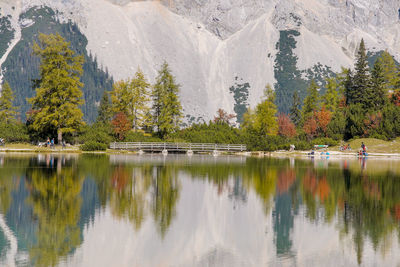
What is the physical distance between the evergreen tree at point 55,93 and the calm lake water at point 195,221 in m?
31.5

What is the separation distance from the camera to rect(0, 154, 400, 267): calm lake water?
16.8 meters

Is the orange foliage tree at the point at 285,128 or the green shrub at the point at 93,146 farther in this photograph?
the orange foliage tree at the point at 285,128

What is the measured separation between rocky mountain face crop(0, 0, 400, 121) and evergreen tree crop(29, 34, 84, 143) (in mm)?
93056

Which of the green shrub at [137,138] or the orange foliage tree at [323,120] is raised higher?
the orange foliage tree at [323,120]

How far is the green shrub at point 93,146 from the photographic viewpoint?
66.1 meters

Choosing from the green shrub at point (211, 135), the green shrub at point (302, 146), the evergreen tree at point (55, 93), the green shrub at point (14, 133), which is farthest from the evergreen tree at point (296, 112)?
the green shrub at point (14, 133)

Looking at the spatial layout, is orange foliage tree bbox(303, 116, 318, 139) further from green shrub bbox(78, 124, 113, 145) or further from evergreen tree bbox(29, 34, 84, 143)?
evergreen tree bbox(29, 34, 84, 143)

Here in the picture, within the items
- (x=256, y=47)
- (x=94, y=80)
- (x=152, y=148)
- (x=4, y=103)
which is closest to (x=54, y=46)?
(x=152, y=148)

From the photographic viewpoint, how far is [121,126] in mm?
72750

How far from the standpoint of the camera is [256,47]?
189500mm

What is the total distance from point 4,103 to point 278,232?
81.9 meters

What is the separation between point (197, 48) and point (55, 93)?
123 metres

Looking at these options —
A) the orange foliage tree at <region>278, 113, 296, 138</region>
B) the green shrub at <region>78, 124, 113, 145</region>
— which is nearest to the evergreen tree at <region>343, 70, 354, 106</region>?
the orange foliage tree at <region>278, 113, 296, 138</region>

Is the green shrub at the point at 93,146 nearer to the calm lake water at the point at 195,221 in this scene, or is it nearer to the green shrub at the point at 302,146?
the green shrub at the point at 302,146
